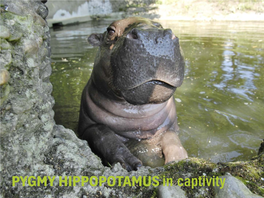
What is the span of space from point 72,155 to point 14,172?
328 millimetres

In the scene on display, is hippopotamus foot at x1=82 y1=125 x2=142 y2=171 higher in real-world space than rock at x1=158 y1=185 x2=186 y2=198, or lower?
lower

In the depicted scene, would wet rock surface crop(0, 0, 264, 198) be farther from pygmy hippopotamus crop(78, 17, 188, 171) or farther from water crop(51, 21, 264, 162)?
water crop(51, 21, 264, 162)

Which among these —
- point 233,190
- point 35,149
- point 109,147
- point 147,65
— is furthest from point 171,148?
point 35,149

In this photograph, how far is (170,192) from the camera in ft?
4.30

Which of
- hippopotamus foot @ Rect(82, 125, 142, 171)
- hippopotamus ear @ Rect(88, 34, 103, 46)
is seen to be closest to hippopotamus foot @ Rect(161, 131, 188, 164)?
hippopotamus foot @ Rect(82, 125, 142, 171)

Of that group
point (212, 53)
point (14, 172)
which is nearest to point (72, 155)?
point (14, 172)

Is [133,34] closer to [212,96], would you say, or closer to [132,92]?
[132,92]

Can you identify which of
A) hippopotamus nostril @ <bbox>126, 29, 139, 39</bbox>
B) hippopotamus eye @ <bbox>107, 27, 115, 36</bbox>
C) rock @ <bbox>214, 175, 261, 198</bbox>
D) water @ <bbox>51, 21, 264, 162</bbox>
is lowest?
water @ <bbox>51, 21, 264, 162</bbox>

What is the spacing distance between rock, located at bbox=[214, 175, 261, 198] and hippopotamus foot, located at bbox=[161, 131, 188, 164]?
1057 millimetres

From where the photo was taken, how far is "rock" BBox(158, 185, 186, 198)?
4.24ft

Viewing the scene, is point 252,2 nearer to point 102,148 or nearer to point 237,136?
point 237,136

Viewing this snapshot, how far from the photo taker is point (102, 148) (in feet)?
7.95

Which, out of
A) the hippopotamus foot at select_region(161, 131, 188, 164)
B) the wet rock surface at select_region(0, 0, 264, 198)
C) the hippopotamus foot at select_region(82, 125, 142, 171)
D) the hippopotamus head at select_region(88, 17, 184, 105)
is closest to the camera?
the wet rock surface at select_region(0, 0, 264, 198)

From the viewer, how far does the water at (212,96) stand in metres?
3.08
